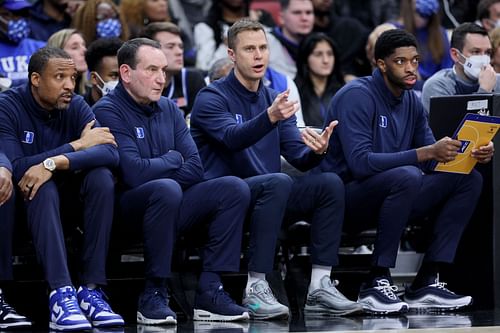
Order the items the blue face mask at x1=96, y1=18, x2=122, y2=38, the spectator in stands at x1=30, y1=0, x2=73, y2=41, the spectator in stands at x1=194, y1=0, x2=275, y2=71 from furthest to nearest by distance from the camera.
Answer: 1. the spectator in stands at x1=194, y1=0, x2=275, y2=71
2. the spectator in stands at x1=30, y1=0, x2=73, y2=41
3. the blue face mask at x1=96, y1=18, x2=122, y2=38

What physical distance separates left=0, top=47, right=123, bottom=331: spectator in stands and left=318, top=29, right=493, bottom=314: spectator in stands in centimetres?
140

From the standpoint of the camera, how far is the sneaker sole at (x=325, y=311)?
6.04 meters

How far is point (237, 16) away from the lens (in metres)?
8.91

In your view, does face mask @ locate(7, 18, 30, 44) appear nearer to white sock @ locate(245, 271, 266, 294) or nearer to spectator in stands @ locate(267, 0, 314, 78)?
spectator in stands @ locate(267, 0, 314, 78)

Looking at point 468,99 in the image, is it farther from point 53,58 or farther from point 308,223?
point 53,58

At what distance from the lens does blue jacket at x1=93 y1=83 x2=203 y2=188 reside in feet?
19.2

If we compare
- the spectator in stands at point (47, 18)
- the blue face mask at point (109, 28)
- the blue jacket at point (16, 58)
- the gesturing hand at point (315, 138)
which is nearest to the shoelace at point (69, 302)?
the gesturing hand at point (315, 138)

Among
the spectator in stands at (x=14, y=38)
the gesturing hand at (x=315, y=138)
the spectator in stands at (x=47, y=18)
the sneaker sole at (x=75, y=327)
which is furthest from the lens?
the spectator in stands at (x=47, y=18)

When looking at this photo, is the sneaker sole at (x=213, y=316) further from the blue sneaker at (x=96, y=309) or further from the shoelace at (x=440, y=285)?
the shoelace at (x=440, y=285)

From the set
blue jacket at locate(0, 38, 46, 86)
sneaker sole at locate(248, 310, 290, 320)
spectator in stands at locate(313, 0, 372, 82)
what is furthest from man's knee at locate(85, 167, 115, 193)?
spectator in stands at locate(313, 0, 372, 82)

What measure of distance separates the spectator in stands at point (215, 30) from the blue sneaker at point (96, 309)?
3239 millimetres

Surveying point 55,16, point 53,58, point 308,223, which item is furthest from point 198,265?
point 55,16

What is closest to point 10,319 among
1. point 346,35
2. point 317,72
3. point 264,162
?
point 264,162

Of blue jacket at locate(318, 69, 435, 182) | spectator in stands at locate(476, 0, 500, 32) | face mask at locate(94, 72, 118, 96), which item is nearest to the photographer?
blue jacket at locate(318, 69, 435, 182)
